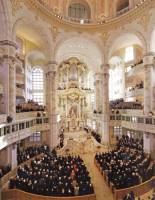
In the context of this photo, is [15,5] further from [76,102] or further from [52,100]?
[76,102]

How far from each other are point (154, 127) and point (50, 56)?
46.9ft

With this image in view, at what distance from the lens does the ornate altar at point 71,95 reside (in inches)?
1004

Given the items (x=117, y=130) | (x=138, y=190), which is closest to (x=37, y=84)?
(x=117, y=130)

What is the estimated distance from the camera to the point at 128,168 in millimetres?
10109

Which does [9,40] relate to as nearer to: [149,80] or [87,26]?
[87,26]

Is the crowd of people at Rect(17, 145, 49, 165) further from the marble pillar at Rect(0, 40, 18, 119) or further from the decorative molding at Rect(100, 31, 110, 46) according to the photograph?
Result: the decorative molding at Rect(100, 31, 110, 46)

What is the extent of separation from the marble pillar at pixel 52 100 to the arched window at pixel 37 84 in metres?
7.04

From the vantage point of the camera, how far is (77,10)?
21.9 meters

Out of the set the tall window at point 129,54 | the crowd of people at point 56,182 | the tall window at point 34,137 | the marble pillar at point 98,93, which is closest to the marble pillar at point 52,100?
the tall window at point 34,137

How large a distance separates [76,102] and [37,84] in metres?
7.93

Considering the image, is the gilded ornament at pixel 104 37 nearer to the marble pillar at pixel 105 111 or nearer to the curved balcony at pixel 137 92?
the marble pillar at pixel 105 111

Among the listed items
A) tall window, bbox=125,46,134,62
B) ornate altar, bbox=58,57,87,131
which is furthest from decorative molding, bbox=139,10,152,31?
ornate altar, bbox=58,57,87,131

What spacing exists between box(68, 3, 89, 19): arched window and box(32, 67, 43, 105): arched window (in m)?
10.5

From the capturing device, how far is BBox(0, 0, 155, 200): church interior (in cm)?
941
